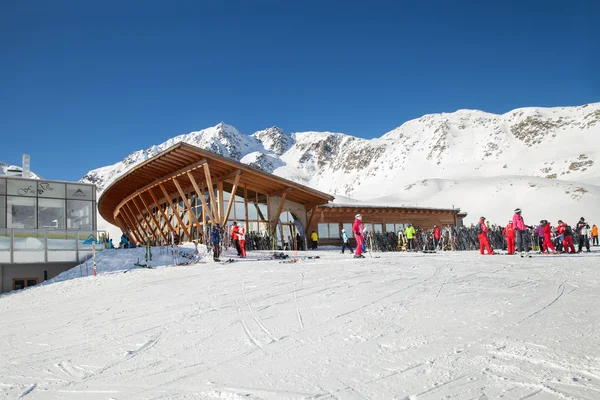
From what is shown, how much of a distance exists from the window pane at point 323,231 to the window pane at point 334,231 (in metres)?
0.23

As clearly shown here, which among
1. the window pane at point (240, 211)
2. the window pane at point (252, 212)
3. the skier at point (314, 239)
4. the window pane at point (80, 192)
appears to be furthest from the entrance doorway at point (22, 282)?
the skier at point (314, 239)

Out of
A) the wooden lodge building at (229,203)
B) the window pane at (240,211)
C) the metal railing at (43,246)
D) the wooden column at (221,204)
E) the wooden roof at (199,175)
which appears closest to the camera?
the metal railing at (43,246)

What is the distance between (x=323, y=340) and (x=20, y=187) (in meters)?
16.4

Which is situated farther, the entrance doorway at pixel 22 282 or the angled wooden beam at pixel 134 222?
the angled wooden beam at pixel 134 222

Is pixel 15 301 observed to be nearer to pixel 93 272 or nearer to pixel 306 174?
pixel 93 272

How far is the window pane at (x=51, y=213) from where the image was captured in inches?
690

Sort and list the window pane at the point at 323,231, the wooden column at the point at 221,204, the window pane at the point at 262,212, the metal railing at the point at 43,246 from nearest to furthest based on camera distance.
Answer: the metal railing at the point at 43,246
the wooden column at the point at 221,204
the window pane at the point at 262,212
the window pane at the point at 323,231

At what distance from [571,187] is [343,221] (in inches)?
1085

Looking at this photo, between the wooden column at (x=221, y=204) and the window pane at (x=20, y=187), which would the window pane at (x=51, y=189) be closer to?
the window pane at (x=20, y=187)

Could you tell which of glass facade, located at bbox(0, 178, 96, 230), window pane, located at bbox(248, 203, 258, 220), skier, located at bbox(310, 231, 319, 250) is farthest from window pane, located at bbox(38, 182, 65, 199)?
skier, located at bbox(310, 231, 319, 250)

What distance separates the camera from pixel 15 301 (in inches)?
419

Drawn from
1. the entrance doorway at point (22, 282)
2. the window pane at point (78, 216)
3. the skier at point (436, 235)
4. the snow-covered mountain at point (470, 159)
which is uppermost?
the snow-covered mountain at point (470, 159)

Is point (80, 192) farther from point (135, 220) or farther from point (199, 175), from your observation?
point (135, 220)

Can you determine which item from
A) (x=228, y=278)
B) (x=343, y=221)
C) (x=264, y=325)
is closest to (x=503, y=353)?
(x=264, y=325)
